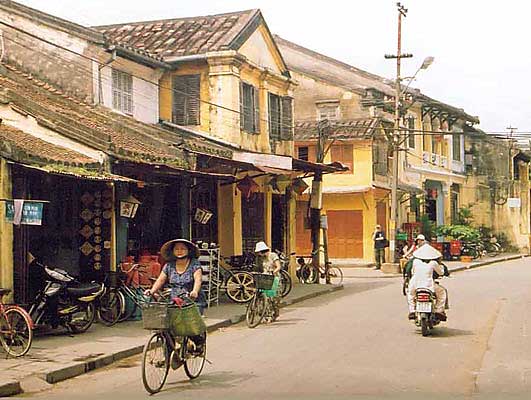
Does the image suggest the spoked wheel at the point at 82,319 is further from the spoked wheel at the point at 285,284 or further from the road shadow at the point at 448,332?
the spoked wheel at the point at 285,284

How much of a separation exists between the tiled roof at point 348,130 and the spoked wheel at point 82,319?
74.6 ft

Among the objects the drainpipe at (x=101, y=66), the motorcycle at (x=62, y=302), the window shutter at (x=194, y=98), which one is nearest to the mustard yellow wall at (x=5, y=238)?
the motorcycle at (x=62, y=302)

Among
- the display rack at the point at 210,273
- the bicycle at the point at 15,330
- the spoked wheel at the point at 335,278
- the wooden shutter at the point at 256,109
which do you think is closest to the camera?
the bicycle at the point at 15,330

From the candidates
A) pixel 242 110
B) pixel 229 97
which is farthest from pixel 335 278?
pixel 229 97

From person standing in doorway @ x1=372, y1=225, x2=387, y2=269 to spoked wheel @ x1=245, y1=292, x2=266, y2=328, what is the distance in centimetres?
1807

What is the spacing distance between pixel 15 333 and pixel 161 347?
321 centimetres

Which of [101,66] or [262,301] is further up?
[101,66]

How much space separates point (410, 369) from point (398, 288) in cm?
1530

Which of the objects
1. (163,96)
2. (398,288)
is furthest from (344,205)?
(163,96)

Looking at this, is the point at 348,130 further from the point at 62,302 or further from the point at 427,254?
the point at 62,302

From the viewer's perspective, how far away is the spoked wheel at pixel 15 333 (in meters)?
12.1

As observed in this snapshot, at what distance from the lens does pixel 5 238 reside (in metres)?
13.8

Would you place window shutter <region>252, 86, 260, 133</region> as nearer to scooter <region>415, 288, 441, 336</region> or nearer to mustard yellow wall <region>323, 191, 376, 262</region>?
scooter <region>415, 288, 441, 336</region>

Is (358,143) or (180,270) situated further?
(358,143)
